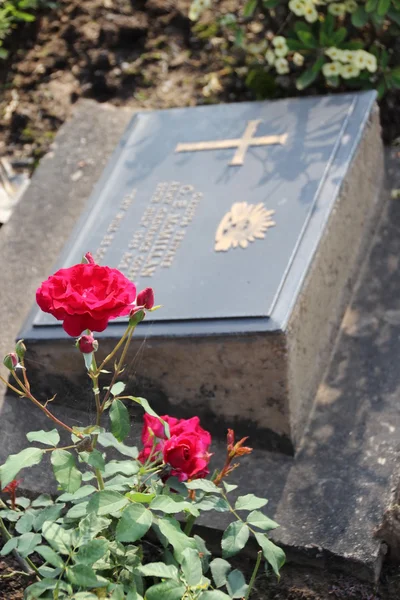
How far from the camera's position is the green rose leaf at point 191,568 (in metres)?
1.89

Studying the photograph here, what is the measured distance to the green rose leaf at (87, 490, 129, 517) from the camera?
6.27 feet

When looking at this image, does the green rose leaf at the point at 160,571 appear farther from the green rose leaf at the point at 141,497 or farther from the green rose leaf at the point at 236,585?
the green rose leaf at the point at 236,585

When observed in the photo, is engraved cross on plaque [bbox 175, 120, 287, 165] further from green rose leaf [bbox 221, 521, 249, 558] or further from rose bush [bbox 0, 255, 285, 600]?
green rose leaf [bbox 221, 521, 249, 558]

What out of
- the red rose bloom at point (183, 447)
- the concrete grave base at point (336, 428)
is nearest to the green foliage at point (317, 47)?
the concrete grave base at point (336, 428)

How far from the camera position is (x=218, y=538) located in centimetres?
255

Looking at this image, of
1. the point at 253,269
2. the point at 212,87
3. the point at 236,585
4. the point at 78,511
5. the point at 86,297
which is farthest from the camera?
the point at 212,87

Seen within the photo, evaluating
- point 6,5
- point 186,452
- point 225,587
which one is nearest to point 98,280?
point 186,452

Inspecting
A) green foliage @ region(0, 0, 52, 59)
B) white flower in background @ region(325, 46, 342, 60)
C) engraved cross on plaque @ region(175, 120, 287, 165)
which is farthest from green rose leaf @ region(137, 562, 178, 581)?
green foliage @ region(0, 0, 52, 59)

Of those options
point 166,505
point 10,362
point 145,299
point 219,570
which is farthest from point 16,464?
point 219,570

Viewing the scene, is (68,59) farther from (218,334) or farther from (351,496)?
(351,496)

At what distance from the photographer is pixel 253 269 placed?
8.95ft

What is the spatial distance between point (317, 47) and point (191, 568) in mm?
2322

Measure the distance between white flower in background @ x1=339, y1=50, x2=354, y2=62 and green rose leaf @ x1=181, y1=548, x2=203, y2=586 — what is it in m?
2.24

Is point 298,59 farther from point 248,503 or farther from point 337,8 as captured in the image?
point 248,503
